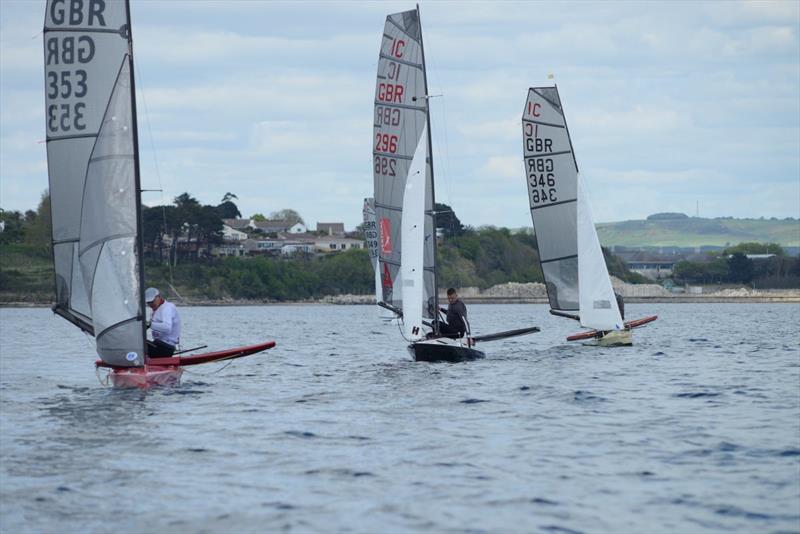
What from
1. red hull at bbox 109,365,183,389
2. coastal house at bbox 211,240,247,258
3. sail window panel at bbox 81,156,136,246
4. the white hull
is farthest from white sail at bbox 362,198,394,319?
coastal house at bbox 211,240,247,258

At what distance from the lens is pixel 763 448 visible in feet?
47.5

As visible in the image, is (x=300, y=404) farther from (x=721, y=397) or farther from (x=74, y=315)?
(x=721, y=397)

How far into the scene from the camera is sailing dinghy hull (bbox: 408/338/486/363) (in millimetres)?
25781

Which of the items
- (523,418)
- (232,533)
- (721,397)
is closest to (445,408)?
(523,418)

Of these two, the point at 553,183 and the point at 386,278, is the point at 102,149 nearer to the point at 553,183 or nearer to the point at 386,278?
the point at 386,278

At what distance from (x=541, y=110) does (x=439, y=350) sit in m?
9.97

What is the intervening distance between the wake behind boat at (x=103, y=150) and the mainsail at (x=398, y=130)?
351 inches

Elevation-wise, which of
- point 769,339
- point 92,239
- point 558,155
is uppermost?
point 558,155

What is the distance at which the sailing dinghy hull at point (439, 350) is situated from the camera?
84.6ft

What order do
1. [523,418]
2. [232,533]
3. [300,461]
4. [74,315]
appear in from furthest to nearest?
[74,315] < [523,418] < [300,461] < [232,533]

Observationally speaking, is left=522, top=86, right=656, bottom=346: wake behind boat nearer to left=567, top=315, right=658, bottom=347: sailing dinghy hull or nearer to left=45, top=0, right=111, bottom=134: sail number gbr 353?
left=567, top=315, right=658, bottom=347: sailing dinghy hull

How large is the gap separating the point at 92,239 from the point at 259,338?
27318 mm

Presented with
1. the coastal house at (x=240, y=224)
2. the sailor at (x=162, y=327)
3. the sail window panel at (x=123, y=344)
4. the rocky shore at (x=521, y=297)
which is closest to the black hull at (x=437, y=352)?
the sailor at (x=162, y=327)

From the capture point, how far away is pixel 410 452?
1437cm
